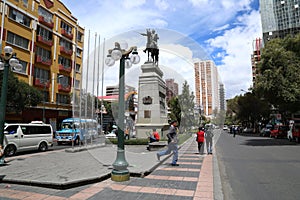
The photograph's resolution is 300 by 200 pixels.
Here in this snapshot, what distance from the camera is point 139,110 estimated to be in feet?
56.8

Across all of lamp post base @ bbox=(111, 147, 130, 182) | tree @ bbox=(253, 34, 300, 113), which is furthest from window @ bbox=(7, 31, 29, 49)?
tree @ bbox=(253, 34, 300, 113)

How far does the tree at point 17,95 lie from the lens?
791 inches

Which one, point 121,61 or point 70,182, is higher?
point 121,61

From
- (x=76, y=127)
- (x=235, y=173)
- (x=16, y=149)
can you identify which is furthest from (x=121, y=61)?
(x=76, y=127)

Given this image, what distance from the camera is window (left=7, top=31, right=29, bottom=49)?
25.9 metres

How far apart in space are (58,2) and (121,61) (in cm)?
3304

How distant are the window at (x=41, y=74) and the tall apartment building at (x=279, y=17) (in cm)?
5714

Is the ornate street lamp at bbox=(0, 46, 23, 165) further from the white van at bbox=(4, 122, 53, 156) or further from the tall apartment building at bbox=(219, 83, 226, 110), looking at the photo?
the tall apartment building at bbox=(219, 83, 226, 110)

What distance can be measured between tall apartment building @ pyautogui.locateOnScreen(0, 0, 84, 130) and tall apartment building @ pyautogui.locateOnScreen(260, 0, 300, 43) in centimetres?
5175

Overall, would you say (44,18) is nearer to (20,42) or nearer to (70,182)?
(20,42)

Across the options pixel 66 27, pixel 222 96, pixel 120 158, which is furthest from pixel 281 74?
pixel 66 27

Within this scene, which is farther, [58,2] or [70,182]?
[58,2]

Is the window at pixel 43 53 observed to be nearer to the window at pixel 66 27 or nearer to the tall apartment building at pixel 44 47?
the tall apartment building at pixel 44 47

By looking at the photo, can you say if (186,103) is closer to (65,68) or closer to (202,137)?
(202,137)
